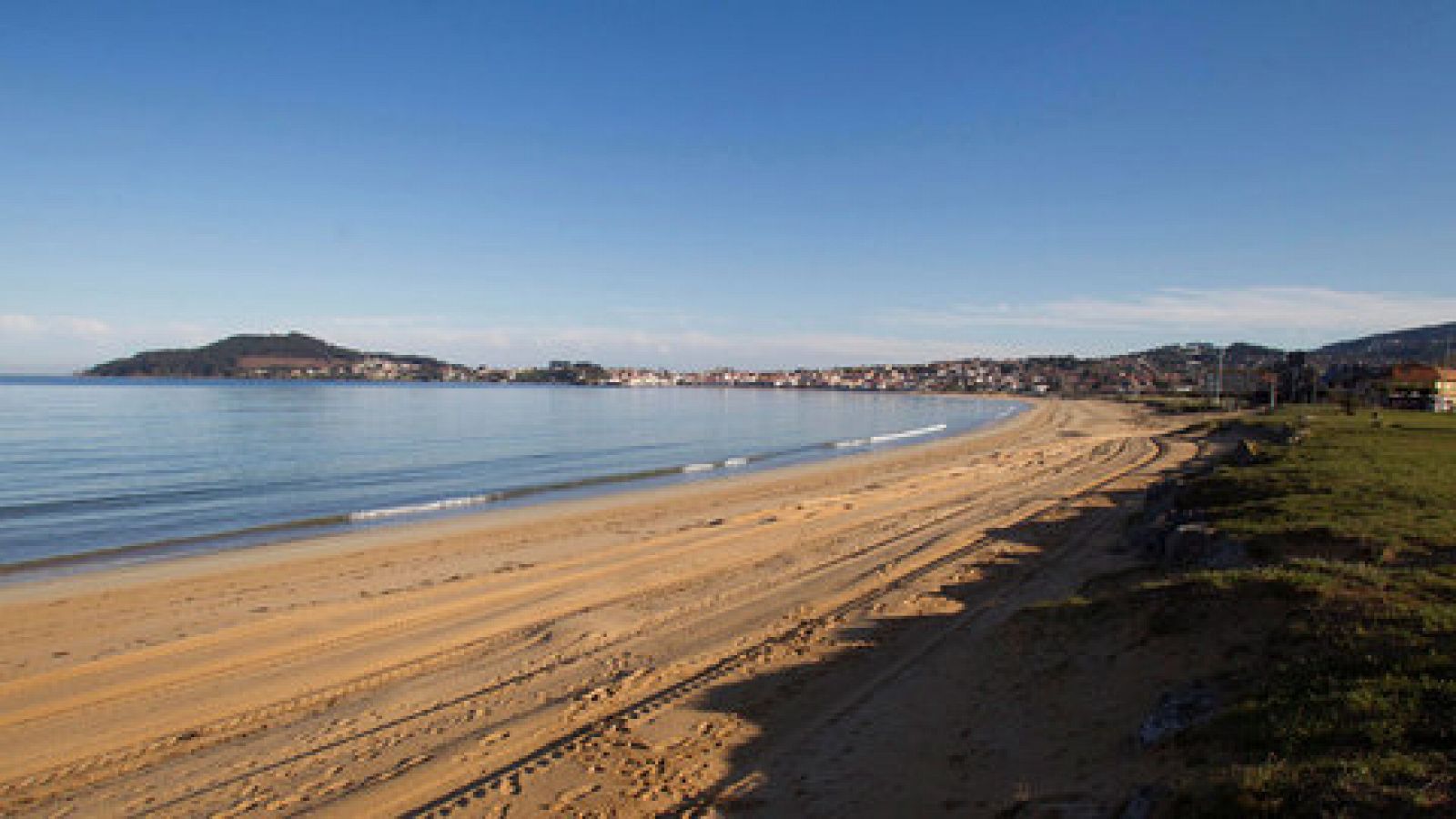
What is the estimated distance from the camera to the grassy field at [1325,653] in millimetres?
3930

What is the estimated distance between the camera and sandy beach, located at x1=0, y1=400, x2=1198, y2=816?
6.70 m

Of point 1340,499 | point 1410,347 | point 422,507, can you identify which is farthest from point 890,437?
point 1410,347

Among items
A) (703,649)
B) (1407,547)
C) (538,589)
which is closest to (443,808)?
(703,649)

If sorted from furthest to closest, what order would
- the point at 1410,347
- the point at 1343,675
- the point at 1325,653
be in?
the point at 1410,347, the point at 1325,653, the point at 1343,675

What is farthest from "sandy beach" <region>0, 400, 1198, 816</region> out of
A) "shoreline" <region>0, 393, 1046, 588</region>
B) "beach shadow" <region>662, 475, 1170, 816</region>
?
"shoreline" <region>0, 393, 1046, 588</region>

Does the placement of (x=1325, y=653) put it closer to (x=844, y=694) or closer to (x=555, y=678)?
(x=844, y=694)

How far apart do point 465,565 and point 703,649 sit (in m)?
7.69

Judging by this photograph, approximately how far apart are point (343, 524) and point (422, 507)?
3.01 m

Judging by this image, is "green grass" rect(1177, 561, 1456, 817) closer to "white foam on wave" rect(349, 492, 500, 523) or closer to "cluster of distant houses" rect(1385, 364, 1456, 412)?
"white foam on wave" rect(349, 492, 500, 523)

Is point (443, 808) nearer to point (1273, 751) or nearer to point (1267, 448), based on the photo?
point (1273, 751)

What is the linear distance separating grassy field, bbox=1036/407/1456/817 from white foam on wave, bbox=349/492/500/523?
20196mm

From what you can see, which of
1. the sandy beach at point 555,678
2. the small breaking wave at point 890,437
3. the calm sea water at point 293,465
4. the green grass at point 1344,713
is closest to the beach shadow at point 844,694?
the sandy beach at point 555,678

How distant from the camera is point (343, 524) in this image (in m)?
21.7

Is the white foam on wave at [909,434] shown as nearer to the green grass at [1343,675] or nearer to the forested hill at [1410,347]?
the green grass at [1343,675]
